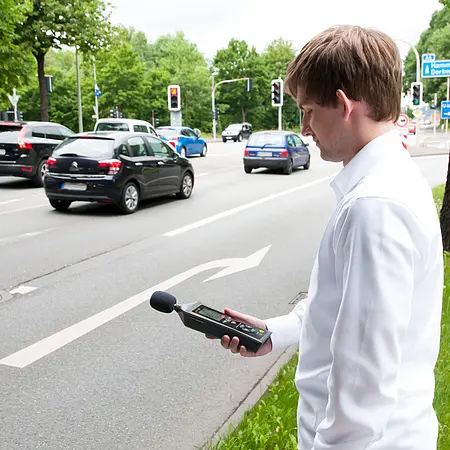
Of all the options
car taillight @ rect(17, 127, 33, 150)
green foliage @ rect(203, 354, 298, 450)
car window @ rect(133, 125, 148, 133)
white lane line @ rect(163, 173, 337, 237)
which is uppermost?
car window @ rect(133, 125, 148, 133)

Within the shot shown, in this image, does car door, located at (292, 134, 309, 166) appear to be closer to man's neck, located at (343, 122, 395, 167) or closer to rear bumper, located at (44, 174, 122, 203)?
Result: rear bumper, located at (44, 174, 122, 203)

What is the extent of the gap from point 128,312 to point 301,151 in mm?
17624

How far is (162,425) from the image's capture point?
145 inches

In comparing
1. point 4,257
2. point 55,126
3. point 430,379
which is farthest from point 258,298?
point 55,126

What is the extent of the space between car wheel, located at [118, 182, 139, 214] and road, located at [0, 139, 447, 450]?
1.37ft

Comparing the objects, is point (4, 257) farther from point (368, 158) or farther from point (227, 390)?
point (368, 158)

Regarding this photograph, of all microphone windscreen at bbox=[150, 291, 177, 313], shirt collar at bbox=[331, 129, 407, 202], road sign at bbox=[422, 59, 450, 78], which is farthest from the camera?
road sign at bbox=[422, 59, 450, 78]

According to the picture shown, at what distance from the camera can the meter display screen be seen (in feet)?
5.87

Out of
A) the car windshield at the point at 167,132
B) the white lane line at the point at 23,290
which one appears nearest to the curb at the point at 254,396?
the white lane line at the point at 23,290

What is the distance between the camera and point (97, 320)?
5.58 metres

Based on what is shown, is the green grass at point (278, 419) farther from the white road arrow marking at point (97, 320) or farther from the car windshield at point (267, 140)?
the car windshield at point (267, 140)

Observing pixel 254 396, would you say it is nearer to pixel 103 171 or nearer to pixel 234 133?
pixel 103 171

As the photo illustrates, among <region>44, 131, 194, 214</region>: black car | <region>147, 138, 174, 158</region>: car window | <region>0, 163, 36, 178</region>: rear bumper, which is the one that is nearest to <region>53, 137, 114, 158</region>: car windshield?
<region>44, 131, 194, 214</region>: black car

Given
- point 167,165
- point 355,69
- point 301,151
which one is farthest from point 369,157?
point 301,151
